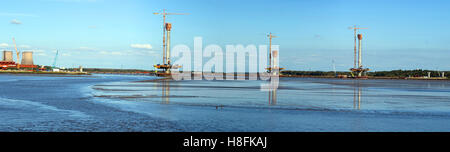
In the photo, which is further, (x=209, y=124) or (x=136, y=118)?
(x=136, y=118)

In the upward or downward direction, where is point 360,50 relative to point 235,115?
upward

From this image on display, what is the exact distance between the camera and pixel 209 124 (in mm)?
12938
